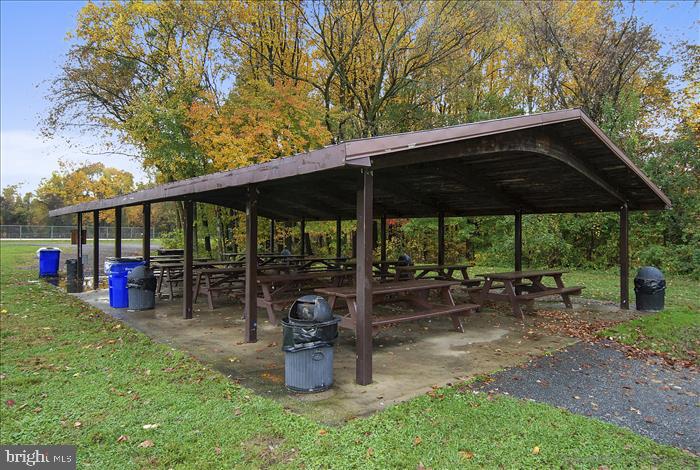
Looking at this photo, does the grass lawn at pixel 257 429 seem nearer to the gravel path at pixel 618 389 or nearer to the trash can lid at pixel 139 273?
the gravel path at pixel 618 389

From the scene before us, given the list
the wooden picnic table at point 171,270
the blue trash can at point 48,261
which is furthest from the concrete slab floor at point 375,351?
the blue trash can at point 48,261

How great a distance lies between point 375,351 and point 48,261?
1265 cm

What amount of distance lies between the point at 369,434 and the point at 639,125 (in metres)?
18.1

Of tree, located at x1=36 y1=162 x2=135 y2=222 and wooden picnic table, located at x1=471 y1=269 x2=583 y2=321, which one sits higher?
tree, located at x1=36 y1=162 x2=135 y2=222

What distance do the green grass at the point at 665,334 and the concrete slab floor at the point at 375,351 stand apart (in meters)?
0.67

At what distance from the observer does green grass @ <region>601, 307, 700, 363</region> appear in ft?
19.6

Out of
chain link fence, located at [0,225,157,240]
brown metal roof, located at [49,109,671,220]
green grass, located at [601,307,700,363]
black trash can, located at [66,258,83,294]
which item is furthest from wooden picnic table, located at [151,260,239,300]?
chain link fence, located at [0,225,157,240]

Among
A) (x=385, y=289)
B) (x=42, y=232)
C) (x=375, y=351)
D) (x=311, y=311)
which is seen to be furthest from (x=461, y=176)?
(x=42, y=232)

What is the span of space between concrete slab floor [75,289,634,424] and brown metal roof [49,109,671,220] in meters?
2.07

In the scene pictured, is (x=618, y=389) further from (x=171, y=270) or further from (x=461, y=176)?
(x=171, y=270)

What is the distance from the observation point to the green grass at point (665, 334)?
599 cm

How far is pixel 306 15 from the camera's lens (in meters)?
16.2

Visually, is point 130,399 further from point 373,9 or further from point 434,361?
point 373,9

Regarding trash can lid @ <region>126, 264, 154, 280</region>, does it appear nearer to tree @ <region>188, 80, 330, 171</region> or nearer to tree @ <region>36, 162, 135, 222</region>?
tree @ <region>188, 80, 330, 171</region>
